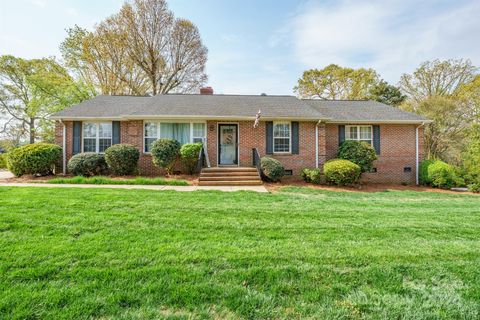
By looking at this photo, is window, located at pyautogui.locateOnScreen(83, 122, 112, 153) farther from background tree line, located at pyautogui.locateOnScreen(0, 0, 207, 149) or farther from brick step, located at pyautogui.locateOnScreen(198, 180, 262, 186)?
background tree line, located at pyautogui.locateOnScreen(0, 0, 207, 149)

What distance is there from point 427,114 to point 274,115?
43.1 ft

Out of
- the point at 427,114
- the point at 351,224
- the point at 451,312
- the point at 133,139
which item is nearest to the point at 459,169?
the point at 427,114

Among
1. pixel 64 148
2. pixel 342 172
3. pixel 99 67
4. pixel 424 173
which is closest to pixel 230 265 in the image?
pixel 342 172

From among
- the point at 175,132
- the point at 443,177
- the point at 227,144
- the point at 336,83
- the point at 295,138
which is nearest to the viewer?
the point at 443,177

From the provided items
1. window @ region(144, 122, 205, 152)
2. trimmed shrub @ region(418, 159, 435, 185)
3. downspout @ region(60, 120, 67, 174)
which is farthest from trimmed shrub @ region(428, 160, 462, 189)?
downspout @ region(60, 120, 67, 174)

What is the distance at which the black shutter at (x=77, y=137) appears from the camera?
11445 mm

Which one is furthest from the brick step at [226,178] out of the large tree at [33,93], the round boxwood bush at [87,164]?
the large tree at [33,93]

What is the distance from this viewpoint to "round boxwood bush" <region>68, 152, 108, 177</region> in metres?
10.1

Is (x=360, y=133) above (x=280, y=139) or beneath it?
above

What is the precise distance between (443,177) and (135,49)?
78.5ft

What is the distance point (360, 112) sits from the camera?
1272cm

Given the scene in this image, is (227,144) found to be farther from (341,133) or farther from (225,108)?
(341,133)

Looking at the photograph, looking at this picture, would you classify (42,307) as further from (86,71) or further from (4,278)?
(86,71)

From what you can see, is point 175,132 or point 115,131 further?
point 115,131
